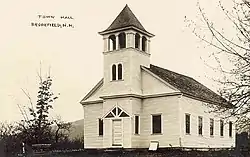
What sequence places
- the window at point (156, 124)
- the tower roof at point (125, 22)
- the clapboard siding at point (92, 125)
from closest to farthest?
1. the window at point (156, 124)
2. the tower roof at point (125, 22)
3. the clapboard siding at point (92, 125)

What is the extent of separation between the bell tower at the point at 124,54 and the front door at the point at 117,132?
1624 mm

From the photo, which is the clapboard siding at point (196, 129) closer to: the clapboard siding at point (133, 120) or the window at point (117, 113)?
the clapboard siding at point (133, 120)

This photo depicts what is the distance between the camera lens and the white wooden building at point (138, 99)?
87.6 ft

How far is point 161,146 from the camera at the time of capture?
26812mm

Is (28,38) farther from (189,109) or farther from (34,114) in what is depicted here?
(34,114)

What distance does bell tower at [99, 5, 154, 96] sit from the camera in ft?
89.5

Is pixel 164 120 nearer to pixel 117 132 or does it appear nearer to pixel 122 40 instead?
pixel 117 132

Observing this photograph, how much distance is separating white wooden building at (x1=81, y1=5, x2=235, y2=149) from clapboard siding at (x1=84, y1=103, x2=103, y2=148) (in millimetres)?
681

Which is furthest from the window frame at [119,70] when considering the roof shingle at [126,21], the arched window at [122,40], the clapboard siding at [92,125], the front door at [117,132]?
the clapboard siding at [92,125]

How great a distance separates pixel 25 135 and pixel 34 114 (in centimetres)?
197

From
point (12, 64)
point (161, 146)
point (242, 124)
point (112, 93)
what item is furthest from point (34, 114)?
point (242, 124)

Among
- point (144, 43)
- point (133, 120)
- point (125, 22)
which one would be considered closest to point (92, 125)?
point (133, 120)

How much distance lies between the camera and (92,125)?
3022 centimetres

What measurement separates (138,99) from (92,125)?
4.14 meters
